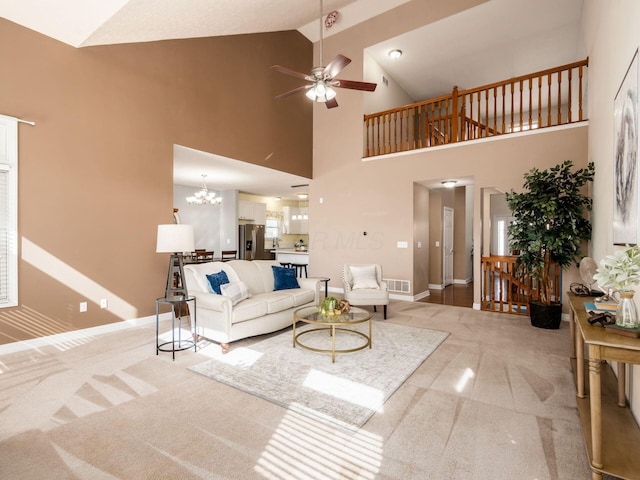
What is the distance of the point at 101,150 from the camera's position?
164 inches

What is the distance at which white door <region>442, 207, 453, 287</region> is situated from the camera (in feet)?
27.3

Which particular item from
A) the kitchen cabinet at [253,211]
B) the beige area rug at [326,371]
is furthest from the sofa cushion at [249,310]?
the kitchen cabinet at [253,211]

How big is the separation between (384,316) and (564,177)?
3.10m

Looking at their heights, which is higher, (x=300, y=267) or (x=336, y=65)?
(x=336, y=65)

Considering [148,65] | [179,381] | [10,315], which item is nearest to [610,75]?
[179,381]

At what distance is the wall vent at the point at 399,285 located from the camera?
648 cm

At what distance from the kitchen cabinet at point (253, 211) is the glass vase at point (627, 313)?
899cm

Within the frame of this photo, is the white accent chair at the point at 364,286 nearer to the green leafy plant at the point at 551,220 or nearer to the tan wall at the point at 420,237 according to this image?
the tan wall at the point at 420,237

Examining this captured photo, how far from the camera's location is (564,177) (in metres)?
4.46

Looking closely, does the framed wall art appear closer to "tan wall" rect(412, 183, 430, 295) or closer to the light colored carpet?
the light colored carpet

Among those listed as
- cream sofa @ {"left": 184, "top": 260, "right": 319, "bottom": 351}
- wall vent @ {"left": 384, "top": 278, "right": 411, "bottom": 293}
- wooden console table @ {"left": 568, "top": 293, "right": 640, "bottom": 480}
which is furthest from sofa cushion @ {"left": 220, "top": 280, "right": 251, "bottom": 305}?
wall vent @ {"left": 384, "top": 278, "right": 411, "bottom": 293}

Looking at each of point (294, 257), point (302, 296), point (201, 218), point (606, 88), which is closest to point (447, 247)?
point (294, 257)

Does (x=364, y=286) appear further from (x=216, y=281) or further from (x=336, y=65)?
(x=336, y=65)

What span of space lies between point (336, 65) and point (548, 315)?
13.9 ft
